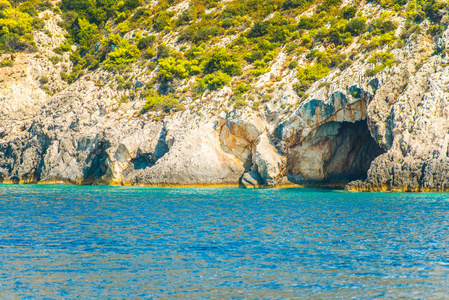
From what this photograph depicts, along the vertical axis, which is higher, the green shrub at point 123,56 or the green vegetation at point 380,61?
the green shrub at point 123,56

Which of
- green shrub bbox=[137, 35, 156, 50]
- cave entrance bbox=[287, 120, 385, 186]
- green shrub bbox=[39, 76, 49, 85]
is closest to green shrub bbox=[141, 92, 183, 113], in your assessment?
green shrub bbox=[137, 35, 156, 50]

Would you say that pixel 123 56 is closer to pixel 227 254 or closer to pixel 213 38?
pixel 213 38

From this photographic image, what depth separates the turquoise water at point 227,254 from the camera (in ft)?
36.7

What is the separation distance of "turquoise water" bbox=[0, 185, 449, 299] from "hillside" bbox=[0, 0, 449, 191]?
19.7 metres

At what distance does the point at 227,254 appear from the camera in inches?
587

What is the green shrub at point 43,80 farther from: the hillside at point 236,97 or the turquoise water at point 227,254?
the turquoise water at point 227,254

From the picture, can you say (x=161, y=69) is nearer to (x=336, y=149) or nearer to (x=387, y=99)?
(x=336, y=149)

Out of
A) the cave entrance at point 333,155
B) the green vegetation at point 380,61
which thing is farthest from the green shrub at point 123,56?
the green vegetation at point 380,61

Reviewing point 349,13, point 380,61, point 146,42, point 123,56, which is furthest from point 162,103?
point 349,13

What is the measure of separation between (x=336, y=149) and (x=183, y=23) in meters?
46.7

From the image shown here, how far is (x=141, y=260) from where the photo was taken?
46.6 ft

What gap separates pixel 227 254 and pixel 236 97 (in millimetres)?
44175

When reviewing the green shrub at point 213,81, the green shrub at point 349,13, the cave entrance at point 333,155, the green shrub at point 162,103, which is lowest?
the cave entrance at point 333,155

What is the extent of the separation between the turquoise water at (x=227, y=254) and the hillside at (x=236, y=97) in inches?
774
